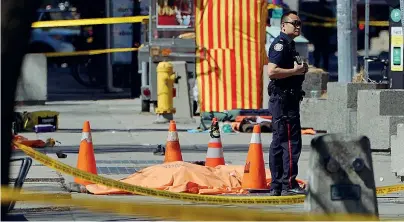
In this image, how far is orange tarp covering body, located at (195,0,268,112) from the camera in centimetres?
1811

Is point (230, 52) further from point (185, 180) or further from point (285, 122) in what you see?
point (285, 122)

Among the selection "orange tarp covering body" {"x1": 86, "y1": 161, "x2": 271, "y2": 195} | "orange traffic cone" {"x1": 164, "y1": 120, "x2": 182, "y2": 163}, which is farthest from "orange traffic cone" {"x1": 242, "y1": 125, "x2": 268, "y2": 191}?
"orange traffic cone" {"x1": 164, "y1": 120, "x2": 182, "y2": 163}

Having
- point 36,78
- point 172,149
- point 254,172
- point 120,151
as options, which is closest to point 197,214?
point 254,172

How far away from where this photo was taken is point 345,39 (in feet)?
56.0

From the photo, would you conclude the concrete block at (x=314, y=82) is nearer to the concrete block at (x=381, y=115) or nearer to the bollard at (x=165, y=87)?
the bollard at (x=165, y=87)

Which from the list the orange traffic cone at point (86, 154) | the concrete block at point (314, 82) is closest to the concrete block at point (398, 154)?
the orange traffic cone at point (86, 154)

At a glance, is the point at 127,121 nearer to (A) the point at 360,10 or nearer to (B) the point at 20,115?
(B) the point at 20,115

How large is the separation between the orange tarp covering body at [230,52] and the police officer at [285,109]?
737 centimetres

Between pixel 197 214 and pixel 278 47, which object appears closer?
pixel 197 214

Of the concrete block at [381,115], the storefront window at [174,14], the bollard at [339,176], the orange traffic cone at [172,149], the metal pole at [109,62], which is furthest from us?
the metal pole at [109,62]

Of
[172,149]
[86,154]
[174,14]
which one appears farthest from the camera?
[174,14]

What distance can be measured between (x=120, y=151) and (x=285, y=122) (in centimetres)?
472

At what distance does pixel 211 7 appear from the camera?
1816cm

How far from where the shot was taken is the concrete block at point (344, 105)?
1582 cm
